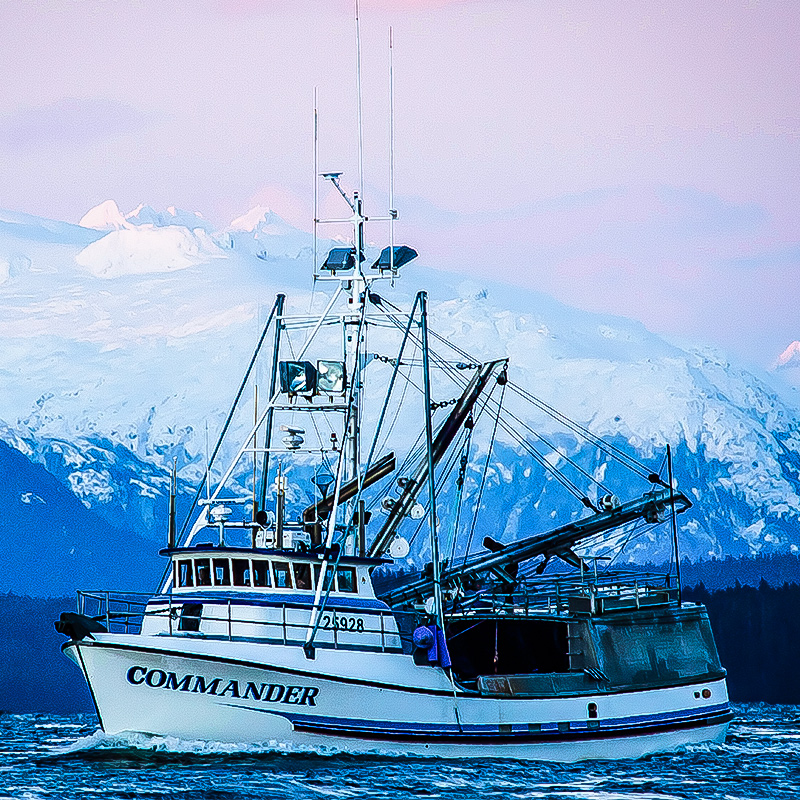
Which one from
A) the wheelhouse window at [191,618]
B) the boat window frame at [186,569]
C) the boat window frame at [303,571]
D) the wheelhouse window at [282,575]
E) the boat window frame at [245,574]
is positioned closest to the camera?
the wheelhouse window at [191,618]

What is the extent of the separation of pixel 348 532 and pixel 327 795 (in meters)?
7.53

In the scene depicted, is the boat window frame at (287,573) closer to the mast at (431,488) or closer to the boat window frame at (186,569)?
the boat window frame at (186,569)

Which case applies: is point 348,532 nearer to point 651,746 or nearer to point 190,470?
point 651,746

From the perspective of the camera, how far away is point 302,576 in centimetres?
3500

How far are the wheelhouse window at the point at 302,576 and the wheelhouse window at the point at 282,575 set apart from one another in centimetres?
18

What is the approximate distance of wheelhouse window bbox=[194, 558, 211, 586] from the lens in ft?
115

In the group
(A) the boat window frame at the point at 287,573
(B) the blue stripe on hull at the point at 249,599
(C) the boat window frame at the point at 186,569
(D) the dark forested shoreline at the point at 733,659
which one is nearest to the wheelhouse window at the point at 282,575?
(A) the boat window frame at the point at 287,573

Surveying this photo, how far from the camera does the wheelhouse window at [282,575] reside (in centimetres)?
3472

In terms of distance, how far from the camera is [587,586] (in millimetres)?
39281

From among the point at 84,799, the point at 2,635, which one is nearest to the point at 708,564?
the point at 2,635

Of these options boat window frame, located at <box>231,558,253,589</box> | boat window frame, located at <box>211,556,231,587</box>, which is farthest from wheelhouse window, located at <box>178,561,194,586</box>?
boat window frame, located at <box>231,558,253,589</box>

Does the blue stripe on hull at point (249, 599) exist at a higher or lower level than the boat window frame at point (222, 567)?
lower

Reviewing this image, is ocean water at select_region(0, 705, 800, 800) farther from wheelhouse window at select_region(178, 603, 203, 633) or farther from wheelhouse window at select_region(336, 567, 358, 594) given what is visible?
wheelhouse window at select_region(336, 567, 358, 594)

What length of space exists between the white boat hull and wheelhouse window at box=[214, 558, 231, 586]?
1886 millimetres
